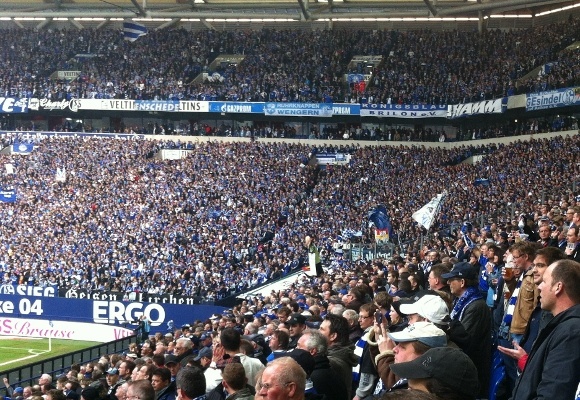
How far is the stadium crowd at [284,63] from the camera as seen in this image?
46906 millimetres

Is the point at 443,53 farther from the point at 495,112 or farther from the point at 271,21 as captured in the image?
the point at 271,21

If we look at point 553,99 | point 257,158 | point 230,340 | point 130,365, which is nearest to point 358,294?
point 230,340

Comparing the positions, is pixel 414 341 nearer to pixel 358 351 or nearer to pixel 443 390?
pixel 443 390

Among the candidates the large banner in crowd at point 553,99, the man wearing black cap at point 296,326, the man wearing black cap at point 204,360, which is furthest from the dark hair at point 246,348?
the large banner in crowd at point 553,99

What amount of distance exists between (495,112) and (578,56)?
15.2 feet

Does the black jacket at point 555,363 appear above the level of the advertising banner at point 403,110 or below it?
below

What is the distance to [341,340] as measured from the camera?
7.65m

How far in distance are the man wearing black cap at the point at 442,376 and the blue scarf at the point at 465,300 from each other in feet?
10.3

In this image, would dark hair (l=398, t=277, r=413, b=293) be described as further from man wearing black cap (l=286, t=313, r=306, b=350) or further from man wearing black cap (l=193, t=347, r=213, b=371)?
man wearing black cap (l=193, t=347, r=213, b=371)

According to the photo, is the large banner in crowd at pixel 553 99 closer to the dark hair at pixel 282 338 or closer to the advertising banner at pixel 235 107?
the advertising banner at pixel 235 107

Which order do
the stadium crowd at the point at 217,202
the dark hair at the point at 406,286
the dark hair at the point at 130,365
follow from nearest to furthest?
the dark hair at the point at 406,286, the dark hair at the point at 130,365, the stadium crowd at the point at 217,202

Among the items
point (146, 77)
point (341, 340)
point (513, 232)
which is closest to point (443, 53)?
point (146, 77)

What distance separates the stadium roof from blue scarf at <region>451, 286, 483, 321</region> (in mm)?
39016

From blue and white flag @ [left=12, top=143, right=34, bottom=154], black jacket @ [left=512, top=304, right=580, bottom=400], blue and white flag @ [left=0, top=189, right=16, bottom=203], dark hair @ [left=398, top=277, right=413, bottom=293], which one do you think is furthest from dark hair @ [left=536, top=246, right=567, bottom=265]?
blue and white flag @ [left=12, top=143, right=34, bottom=154]
